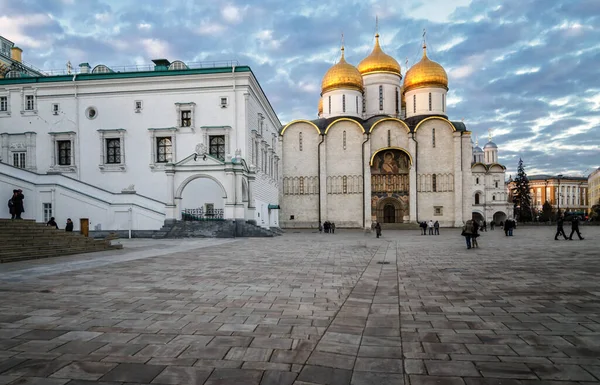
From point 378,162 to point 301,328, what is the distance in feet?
138

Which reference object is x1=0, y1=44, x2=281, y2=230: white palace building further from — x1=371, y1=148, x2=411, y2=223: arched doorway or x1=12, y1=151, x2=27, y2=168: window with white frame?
x1=371, y1=148, x2=411, y2=223: arched doorway

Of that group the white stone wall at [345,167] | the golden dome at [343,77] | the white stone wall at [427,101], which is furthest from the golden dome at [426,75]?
the white stone wall at [345,167]

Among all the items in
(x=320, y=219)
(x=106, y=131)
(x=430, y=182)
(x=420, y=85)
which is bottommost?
(x=320, y=219)

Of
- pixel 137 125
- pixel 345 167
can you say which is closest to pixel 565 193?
pixel 345 167

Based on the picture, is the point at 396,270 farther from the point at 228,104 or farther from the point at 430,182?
the point at 430,182

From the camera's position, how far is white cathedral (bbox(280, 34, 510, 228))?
44.1 metres

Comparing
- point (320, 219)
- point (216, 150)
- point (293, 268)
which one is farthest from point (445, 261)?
point (320, 219)

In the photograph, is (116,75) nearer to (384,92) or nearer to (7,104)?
(7,104)

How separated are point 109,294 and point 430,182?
42080 millimetres

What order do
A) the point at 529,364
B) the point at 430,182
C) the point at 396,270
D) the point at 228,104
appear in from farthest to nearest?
the point at 430,182 < the point at 228,104 < the point at 396,270 < the point at 529,364

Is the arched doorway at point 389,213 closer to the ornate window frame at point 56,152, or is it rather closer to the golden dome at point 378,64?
the golden dome at point 378,64

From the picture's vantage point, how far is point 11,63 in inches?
1503

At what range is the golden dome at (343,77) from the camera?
158ft

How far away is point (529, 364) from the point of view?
3635mm
